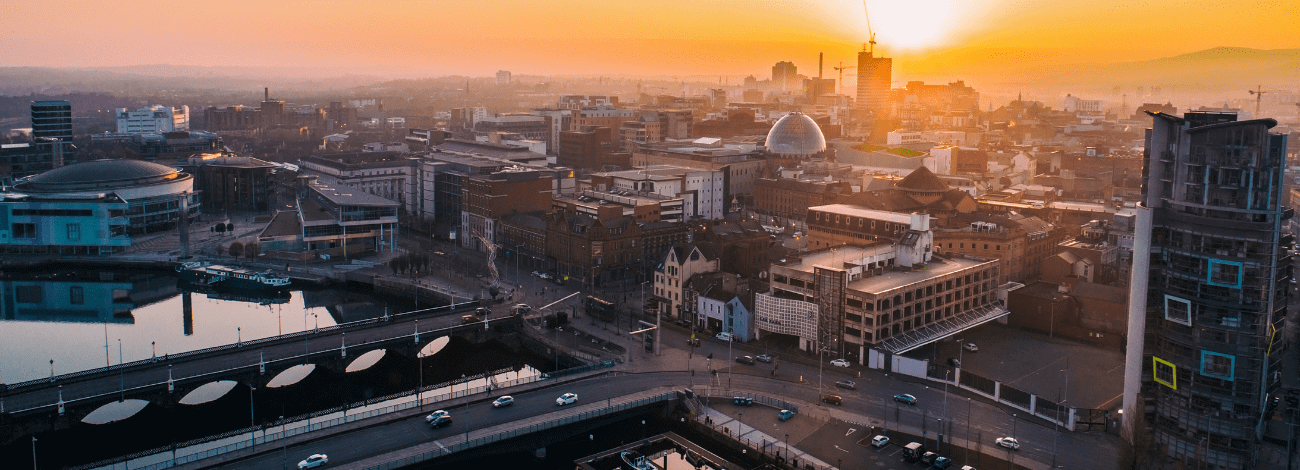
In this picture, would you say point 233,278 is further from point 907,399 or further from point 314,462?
point 907,399

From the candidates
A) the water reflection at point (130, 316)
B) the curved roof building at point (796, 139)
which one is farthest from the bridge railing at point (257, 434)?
the curved roof building at point (796, 139)

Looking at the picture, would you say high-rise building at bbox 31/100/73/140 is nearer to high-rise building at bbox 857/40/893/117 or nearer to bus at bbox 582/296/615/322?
bus at bbox 582/296/615/322

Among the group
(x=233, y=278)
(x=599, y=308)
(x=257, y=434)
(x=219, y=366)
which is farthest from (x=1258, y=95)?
(x=257, y=434)

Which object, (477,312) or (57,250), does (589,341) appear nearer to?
(477,312)

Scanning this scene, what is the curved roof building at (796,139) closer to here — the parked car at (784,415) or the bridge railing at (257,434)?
the bridge railing at (257,434)

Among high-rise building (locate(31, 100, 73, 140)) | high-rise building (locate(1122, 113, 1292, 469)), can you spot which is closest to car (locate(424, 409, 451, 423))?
high-rise building (locate(1122, 113, 1292, 469))

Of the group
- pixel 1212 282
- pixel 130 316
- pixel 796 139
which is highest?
pixel 796 139
